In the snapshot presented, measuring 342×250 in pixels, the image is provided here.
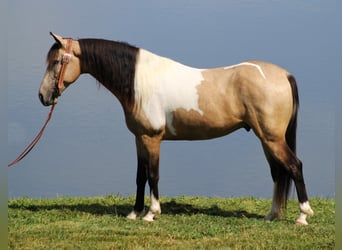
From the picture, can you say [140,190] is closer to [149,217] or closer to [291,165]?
[149,217]

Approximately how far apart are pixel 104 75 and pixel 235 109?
67.6 inches

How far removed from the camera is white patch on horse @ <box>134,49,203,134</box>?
584cm

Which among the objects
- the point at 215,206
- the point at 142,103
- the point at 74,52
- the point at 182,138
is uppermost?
the point at 74,52

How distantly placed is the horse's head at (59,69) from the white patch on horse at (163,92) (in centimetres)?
83

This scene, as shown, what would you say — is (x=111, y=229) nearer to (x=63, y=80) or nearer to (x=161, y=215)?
(x=161, y=215)

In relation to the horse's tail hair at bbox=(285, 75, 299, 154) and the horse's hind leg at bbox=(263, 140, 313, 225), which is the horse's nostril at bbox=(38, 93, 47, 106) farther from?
the horse's tail hair at bbox=(285, 75, 299, 154)

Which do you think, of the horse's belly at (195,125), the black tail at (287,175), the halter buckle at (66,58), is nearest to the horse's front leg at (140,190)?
the horse's belly at (195,125)

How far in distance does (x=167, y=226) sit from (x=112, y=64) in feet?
6.96

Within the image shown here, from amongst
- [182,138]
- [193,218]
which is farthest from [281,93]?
[193,218]

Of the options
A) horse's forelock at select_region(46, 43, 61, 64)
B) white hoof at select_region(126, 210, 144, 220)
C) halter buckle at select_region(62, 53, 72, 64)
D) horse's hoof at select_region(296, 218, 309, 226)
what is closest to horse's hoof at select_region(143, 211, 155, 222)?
white hoof at select_region(126, 210, 144, 220)

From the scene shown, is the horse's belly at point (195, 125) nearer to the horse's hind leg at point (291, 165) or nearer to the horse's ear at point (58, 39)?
the horse's hind leg at point (291, 165)

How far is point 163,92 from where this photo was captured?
19.3ft

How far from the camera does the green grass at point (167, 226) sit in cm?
483

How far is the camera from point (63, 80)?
19.9ft
